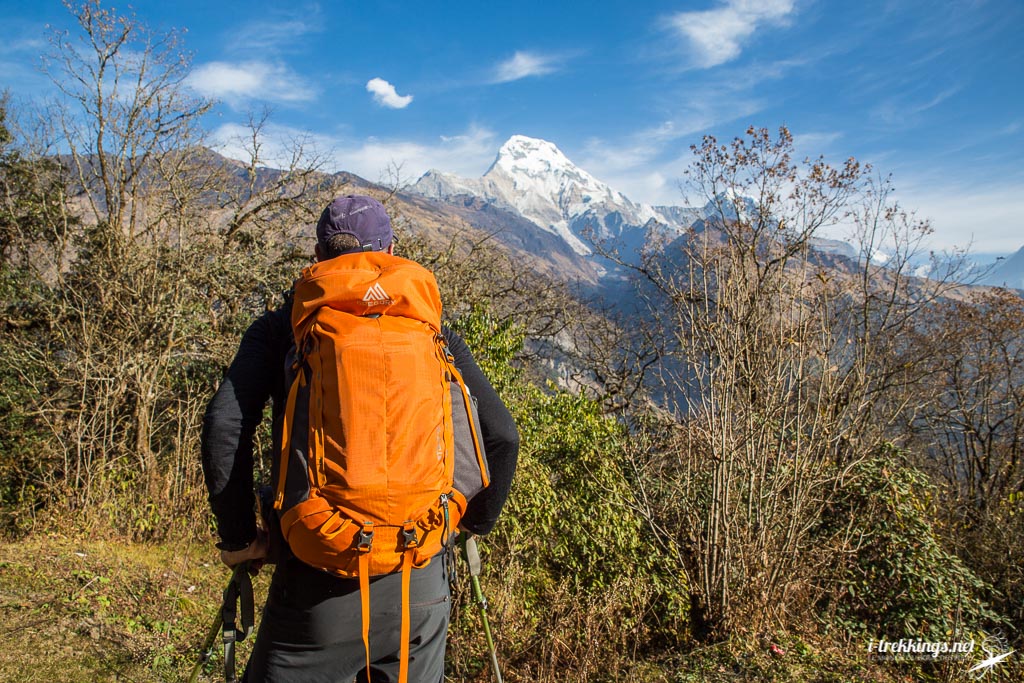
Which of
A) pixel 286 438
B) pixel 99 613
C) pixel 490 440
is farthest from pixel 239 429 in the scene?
pixel 99 613

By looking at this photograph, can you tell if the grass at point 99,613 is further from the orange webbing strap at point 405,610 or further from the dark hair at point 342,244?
the dark hair at point 342,244

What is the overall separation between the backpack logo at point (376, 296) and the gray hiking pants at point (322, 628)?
68cm

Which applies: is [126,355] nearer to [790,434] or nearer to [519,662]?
[519,662]

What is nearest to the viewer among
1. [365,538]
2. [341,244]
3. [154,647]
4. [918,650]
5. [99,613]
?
[365,538]

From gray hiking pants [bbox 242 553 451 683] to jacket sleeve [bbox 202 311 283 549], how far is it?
0.18m

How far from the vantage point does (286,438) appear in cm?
150

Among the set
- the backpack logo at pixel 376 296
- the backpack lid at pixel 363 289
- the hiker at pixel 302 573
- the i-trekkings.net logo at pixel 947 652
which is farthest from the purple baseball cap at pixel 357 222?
the i-trekkings.net logo at pixel 947 652

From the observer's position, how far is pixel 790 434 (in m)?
5.38

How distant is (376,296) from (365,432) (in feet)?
1.13

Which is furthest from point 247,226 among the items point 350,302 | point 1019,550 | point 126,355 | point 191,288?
point 1019,550

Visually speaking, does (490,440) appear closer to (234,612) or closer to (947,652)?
(234,612)

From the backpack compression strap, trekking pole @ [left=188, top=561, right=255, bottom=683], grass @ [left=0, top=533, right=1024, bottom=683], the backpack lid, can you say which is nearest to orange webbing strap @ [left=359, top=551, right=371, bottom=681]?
the backpack compression strap

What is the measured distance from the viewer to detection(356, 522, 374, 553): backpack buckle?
1438 millimetres

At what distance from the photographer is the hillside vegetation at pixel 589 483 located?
14.5ft
